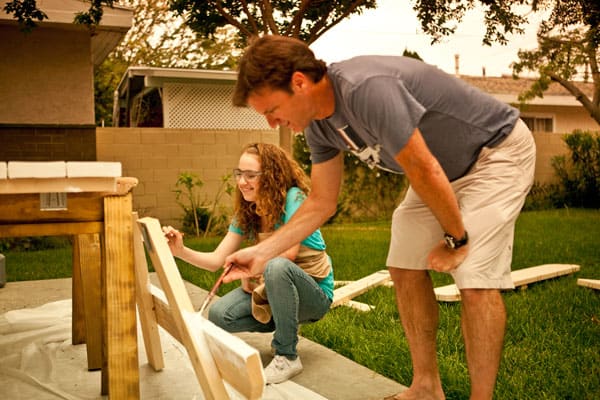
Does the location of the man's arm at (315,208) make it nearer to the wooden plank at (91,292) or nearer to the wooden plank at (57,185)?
the wooden plank at (57,185)

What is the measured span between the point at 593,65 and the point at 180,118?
334 inches

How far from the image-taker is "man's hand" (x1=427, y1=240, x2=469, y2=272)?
2.26 metres

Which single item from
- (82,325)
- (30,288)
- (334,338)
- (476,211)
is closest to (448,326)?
(334,338)

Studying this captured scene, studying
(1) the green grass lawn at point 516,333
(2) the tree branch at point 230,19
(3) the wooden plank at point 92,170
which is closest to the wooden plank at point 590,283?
(1) the green grass lawn at point 516,333

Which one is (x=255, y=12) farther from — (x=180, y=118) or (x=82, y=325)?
(x=82, y=325)

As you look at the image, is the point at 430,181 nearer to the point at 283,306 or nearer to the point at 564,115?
the point at 283,306

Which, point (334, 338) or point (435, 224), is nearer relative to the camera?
point (435, 224)

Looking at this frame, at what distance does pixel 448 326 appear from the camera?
3893 millimetres

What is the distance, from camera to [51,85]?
1039 cm

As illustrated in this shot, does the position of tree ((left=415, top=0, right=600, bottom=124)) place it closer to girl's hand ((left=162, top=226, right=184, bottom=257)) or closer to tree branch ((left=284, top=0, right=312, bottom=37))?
tree branch ((left=284, top=0, right=312, bottom=37))

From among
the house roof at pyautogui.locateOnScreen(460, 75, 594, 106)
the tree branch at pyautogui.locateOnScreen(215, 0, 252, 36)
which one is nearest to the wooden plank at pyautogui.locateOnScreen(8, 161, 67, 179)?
the tree branch at pyautogui.locateOnScreen(215, 0, 252, 36)

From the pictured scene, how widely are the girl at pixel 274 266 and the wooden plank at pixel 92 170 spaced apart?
0.82m

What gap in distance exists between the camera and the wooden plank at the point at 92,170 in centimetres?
215

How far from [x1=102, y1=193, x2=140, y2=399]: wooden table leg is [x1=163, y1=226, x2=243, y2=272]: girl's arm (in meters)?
0.48
